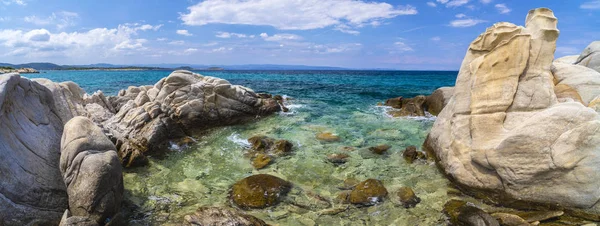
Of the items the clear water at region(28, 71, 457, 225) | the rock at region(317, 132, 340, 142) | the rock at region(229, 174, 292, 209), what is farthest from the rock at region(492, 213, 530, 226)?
the rock at region(317, 132, 340, 142)

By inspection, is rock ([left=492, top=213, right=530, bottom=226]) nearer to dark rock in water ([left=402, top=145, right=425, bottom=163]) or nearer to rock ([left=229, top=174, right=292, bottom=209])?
dark rock in water ([left=402, top=145, right=425, bottom=163])

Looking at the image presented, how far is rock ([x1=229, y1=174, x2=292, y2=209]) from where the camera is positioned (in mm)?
9594

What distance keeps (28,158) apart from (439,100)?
895 inches

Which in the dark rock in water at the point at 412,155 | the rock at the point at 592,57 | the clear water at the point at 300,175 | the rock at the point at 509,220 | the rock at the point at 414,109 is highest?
the rock at the point at 592,57

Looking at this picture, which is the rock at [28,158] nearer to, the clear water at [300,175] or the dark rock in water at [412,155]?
the clear water at [300,175]

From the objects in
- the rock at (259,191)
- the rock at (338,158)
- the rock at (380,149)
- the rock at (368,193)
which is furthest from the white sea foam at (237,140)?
the rock at (368,193)

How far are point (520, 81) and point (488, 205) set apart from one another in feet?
14.0

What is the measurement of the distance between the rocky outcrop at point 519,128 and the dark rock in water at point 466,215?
1.20 metres

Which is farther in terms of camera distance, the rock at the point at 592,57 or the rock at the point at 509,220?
the rock at the point at 592,57

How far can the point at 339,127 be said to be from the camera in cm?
1984

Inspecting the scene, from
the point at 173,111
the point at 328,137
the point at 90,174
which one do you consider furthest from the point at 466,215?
the point at 173,111

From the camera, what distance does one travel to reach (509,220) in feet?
26.2

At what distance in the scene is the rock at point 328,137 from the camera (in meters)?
16.7

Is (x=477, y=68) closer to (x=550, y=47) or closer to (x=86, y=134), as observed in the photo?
(x=550, y=47)
